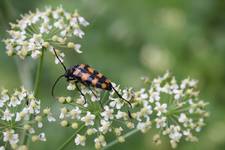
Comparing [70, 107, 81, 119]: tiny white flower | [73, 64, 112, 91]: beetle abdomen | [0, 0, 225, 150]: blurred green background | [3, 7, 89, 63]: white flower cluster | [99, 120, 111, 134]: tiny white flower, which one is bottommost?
[99, 120, 111, 134]: tiny white flower

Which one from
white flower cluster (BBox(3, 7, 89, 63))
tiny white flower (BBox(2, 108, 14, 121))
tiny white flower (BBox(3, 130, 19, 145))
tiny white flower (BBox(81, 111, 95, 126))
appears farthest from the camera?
white flower cluster (BBox(3, 7, 89, 63))

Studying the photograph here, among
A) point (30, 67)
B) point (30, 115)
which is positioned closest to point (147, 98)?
point (30, 115)

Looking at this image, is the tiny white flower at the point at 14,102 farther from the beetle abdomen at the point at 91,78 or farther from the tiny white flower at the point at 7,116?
the beetle abdomen at the point at 91,78

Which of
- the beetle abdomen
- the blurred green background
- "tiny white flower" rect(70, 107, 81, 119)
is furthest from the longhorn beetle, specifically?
the blurred green background

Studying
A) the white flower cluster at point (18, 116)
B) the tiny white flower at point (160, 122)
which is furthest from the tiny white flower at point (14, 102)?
the tiny white flower at point (160, 122)

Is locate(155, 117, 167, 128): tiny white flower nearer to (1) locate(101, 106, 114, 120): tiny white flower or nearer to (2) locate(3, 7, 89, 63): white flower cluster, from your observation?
(1) locate(101, 106, 114, 120): tiny white flower
